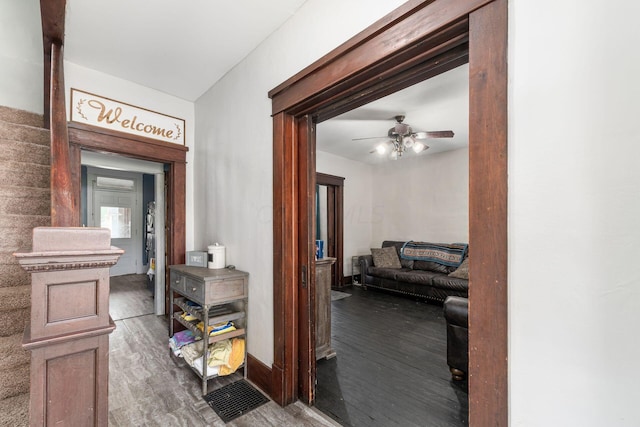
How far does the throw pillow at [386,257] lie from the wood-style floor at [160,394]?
3.40 metres

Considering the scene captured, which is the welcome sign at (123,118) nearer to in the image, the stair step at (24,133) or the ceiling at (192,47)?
the ceiling at (192,47)

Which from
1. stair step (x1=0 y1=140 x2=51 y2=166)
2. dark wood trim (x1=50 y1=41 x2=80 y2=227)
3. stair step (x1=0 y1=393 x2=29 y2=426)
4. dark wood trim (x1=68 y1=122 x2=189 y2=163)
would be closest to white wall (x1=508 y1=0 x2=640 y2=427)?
dark wood trim (x1=50 y1=41 x2=80 y2=227)

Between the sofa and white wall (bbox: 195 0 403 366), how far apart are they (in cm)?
237

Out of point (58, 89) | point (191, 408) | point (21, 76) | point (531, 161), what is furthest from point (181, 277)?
point (531, 161)

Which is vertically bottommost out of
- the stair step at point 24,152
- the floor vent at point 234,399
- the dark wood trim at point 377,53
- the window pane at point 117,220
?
the floor vent at point 234,399

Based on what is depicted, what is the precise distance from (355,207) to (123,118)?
4003 mm

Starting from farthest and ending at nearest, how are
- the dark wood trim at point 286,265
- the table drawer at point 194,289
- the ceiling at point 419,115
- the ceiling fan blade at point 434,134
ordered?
the ceiling fan blade at point 434,134
the ceiling at point 419,115
the table drawer at point 194,289
the dark wood trim at point 286,265

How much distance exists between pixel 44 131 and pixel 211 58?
4.43 ft

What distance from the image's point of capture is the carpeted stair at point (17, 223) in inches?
59.5

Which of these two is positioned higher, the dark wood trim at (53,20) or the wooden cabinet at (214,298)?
the dark wood trim at (53,20)

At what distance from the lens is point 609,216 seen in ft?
2.60

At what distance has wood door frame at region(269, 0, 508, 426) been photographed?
976mm

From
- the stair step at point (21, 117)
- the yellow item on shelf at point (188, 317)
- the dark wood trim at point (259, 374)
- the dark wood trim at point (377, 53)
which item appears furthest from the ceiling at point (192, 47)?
the dark wood trim at point (259, 374)

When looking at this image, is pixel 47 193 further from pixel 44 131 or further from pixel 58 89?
pixel 58 89
